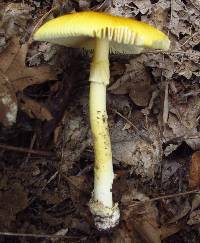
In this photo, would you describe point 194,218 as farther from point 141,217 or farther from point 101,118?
point 101,118

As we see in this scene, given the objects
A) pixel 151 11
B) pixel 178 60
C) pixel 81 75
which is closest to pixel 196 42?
pixel 178 60

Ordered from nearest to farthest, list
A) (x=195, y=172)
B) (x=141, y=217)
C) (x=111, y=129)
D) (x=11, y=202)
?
(x=11, y=202) < (x=141, y=217) < (x=195, y=172) < (x=111, y=129)

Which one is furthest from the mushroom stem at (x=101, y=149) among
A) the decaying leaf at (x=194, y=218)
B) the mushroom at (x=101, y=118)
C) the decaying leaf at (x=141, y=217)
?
the decaying leaf at (x=194, y=218)

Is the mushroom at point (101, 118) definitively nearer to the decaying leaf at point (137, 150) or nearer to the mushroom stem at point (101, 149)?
the mushroom stem at point (101, 149)

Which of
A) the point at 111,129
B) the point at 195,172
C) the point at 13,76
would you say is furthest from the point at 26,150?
the point at 195,172

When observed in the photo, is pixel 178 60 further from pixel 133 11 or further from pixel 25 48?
pixel 25 48

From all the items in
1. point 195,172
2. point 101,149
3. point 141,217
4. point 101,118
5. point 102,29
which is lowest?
point 141,217
